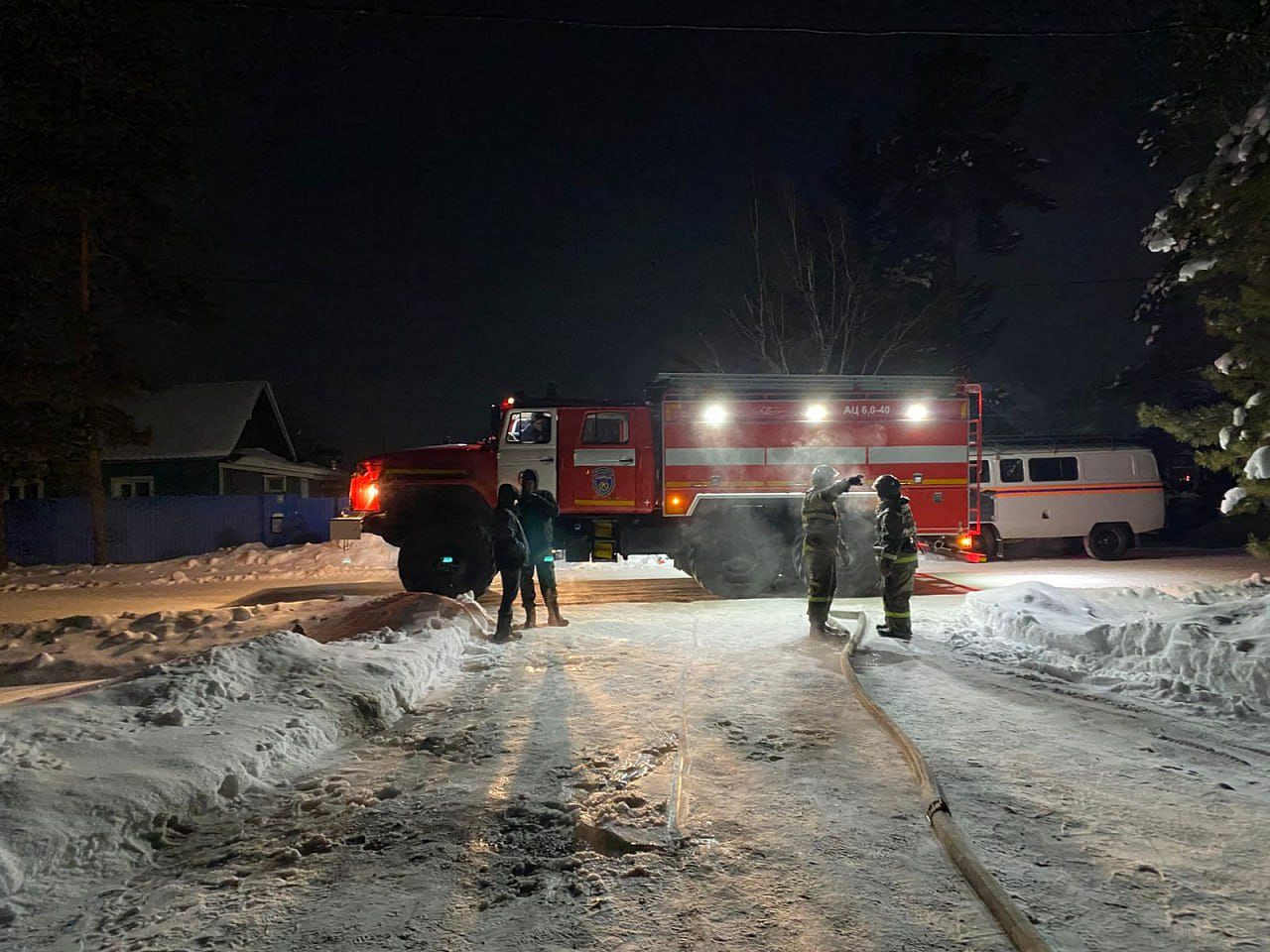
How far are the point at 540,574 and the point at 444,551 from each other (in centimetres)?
267

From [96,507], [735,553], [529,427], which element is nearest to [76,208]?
[96,507]

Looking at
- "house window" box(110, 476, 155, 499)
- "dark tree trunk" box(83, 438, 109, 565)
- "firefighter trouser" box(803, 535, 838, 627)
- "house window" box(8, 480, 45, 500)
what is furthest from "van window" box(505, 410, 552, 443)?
"house window" box(110, 476, 155, 499)

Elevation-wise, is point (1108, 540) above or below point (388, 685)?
above

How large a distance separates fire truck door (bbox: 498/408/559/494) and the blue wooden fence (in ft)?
42.8

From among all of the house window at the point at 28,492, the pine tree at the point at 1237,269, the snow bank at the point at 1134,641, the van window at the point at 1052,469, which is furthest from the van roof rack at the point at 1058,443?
the house window at the point at 28,492

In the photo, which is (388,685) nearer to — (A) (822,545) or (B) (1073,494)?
(A) (822,545)

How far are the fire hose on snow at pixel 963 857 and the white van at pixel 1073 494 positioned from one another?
541 inches

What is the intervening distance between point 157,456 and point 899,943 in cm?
2912

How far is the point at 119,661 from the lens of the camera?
7.88 meters

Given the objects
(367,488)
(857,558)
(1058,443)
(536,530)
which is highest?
(1058,443)

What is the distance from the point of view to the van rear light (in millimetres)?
10852

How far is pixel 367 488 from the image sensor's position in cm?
1091

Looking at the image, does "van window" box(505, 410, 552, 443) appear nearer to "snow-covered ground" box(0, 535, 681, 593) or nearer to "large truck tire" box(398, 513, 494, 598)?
"large truck tire" box(398, 513, 494, 598)

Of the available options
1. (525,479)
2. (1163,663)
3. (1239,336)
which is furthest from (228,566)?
(1239,336)
